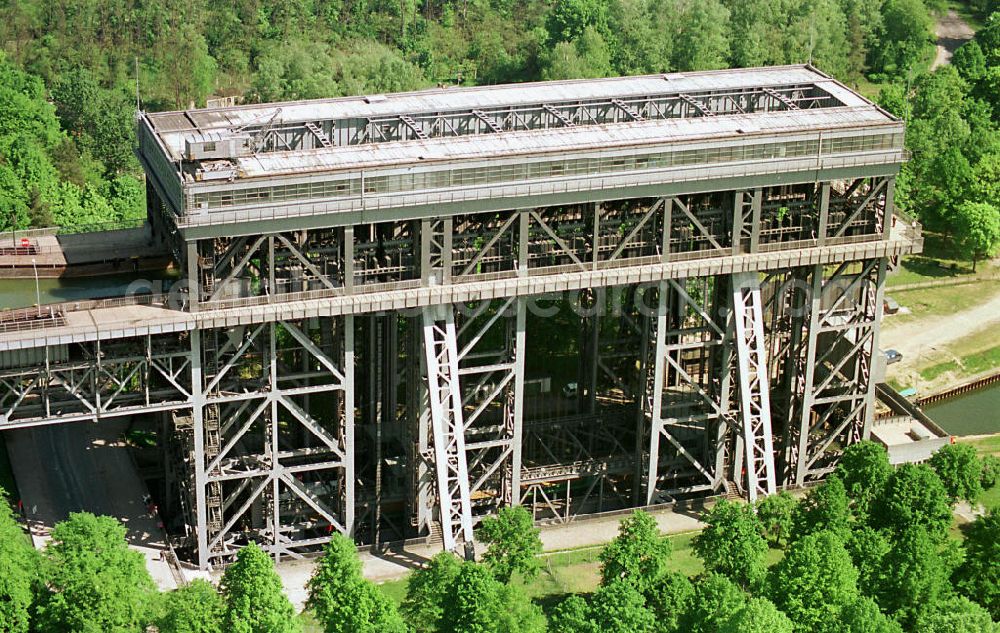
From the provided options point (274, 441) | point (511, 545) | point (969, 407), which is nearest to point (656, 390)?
point (511, 545)

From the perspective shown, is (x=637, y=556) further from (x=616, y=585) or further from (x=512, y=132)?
(x=512, y=132)

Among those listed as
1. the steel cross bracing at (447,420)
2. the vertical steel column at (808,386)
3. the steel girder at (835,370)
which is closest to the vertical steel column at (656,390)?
the vertical steel column at (808,386)

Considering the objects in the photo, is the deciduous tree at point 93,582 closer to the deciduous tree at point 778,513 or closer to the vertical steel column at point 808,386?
the deciduous tree at point 778,513

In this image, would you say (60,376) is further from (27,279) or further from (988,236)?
(988,236)

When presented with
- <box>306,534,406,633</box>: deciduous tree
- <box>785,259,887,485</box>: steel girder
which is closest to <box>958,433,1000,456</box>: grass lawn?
<box>785,259,887,485</box>: steel girder

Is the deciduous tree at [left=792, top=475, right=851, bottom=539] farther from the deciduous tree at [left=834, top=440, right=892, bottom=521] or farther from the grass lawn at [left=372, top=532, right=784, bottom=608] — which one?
the grass lawn at [left=372, top=532, right=784, bottom=608]

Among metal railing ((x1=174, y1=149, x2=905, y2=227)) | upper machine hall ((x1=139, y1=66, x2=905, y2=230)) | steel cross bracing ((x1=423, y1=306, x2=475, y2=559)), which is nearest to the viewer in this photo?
metal railing ((x1=174, y1=149, x2=905, y2=227))
